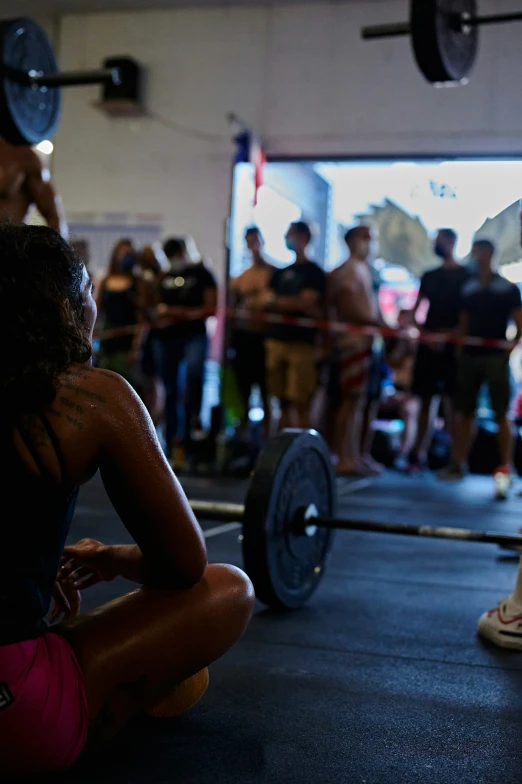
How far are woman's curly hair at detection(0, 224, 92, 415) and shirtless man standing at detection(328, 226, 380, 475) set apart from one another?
4.26 meters

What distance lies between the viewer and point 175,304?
214 inches

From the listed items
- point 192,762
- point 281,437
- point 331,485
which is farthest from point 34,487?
point 331,485

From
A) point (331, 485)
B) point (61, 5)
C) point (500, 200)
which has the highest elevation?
point (61, 5)

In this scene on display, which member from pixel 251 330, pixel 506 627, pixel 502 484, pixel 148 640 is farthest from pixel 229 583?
pixel 251 330

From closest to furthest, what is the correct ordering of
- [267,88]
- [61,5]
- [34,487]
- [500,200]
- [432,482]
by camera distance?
[34,487] → [432,482] → [500,200] → [267,88] → [61,5]

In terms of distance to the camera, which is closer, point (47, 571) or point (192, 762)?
point (47, 571)

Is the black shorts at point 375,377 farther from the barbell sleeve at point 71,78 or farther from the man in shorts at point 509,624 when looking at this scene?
the man in shorts at point 509,624

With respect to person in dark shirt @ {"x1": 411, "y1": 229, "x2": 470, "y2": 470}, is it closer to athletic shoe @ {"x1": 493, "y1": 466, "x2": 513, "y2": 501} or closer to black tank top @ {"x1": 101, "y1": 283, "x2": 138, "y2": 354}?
athletic shoe @ {"x1": 493, "y1": 466, "x2": 513, "y2": 501}

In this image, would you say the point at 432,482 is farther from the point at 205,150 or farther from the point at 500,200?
the point at 205,150

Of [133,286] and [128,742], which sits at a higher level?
[133,286]

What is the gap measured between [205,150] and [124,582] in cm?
640

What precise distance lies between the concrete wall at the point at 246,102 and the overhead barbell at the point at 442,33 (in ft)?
13.5

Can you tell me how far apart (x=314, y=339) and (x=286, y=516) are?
3245 mm

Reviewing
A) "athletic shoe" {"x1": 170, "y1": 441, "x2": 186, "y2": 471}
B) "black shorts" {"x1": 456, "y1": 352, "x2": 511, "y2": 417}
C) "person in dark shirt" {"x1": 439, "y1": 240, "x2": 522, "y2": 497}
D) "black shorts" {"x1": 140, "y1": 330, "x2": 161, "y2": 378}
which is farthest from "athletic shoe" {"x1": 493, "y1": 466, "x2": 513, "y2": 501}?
"black shorts" {"x1": 140, "y1": 330, "x2": 161, "y2": 378}
